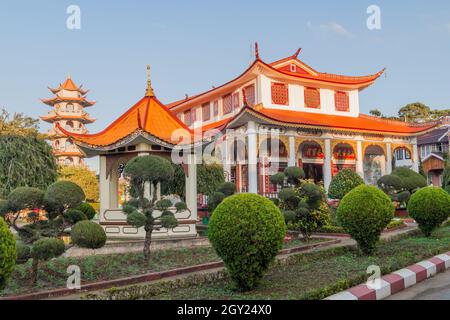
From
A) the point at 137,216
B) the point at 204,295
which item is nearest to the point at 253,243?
the point at 204,295

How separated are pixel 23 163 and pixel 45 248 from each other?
60.8ft

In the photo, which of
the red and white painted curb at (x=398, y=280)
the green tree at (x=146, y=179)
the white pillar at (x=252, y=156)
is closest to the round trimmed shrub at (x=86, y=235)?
the green tree at (x=146, y=179)

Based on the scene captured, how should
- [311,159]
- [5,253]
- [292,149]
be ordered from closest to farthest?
[5,253] → [292,149] → [311,159]

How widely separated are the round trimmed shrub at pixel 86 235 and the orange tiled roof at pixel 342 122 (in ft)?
47.4

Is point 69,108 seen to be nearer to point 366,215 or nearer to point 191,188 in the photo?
point 191,188

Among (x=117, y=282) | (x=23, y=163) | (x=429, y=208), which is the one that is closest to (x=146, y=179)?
(x=117, y=282)

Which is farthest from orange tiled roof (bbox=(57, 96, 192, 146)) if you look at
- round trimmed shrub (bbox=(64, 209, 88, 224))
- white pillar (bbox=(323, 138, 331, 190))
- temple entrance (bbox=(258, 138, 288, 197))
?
white pillar (bbox=(323, 138, 331, 190))

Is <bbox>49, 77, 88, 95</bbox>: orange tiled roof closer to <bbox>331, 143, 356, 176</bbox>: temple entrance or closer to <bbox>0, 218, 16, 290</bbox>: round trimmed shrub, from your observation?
<bbox>331, 143, 356, 176</bbox>: temple entrance

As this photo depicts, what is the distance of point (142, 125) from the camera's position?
48.0ft

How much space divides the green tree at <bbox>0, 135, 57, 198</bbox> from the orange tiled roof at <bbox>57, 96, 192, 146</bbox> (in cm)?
954

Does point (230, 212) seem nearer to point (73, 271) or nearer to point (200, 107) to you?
point (73, 271)

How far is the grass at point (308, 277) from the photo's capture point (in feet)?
20.8

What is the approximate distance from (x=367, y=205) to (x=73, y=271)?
253 inches

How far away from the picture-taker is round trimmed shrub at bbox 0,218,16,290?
527 cm
